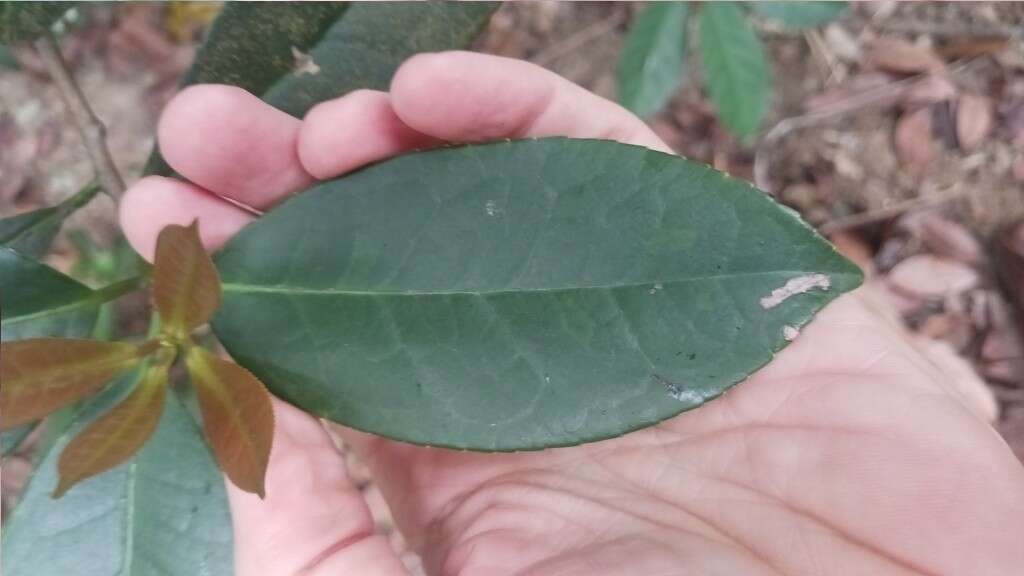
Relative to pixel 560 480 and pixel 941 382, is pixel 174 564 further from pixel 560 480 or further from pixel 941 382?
pixel 941 382

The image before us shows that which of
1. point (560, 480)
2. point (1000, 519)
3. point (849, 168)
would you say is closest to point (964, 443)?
point (1000, 519)

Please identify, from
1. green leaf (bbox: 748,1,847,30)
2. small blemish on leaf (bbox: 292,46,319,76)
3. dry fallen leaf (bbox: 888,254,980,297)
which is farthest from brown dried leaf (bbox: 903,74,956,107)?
small blemish on leaf (bbox: 292,46,319,76)

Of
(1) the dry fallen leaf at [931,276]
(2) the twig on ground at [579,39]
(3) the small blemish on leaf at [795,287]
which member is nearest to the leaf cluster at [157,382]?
(3) the small blemish on leaf at [795,287]

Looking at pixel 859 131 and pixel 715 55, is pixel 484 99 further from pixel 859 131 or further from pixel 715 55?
pixel 859 131

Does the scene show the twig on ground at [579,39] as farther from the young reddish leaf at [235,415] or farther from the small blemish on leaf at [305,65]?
the young reddish leaf at [235,415]

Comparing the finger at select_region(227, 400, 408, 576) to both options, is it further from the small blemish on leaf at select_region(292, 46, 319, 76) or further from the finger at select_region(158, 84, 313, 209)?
the small blemish on leaf at select_region(292, 46, 319, 76)
